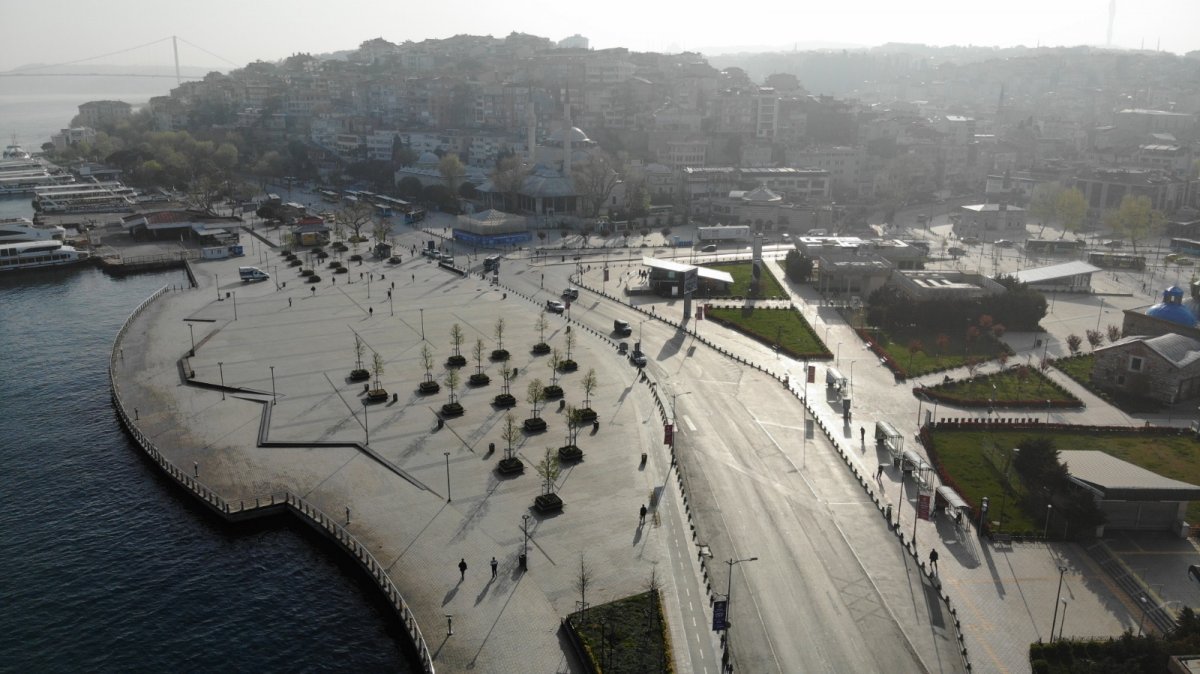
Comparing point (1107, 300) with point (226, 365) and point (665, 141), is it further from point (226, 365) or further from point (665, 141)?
point (665, 141)

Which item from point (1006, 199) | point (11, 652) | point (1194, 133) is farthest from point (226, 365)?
point (1194, 133)

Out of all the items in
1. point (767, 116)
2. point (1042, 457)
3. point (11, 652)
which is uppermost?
point (767, 116)

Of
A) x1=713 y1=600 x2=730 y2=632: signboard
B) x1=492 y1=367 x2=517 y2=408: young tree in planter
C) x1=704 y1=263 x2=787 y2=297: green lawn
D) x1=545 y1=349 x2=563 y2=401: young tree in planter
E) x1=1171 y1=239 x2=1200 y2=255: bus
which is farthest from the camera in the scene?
x1=1171 y1=239 x2=1200 y2=255: bus

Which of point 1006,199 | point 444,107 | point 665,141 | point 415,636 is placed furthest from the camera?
point 444,107

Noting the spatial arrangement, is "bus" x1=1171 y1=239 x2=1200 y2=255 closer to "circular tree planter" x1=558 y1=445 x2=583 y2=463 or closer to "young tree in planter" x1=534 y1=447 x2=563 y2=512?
"circular tree planter" x1=558 y1=445 x2=583 y2=463

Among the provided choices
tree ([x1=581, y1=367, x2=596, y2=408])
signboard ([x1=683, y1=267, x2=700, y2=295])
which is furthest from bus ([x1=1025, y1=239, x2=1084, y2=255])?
tree ([x1=581, y1=367, x2=596, y2=408])

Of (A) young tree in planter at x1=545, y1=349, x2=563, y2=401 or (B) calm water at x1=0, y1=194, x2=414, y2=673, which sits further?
(A) young tree in planter at x1=545, y1=349, x2=563, y2=401

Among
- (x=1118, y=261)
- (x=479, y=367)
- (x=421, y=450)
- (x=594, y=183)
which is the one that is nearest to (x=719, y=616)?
(x=421, y=450)

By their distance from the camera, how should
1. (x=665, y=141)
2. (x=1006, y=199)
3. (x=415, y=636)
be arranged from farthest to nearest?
1. (x=665, y=141)
2. (x=1006, y=199)
3. (x=415, y=636)

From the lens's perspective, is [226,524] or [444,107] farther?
[444,107]
